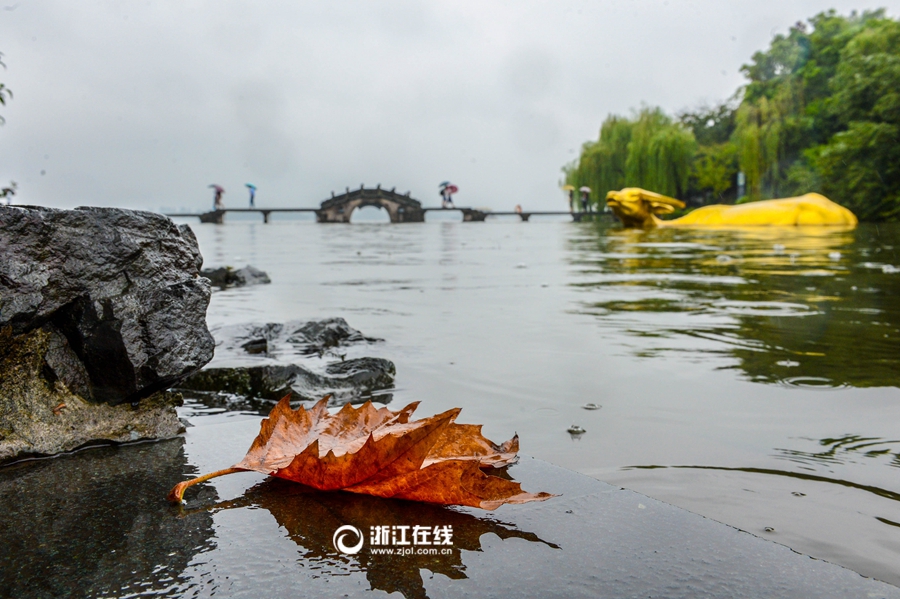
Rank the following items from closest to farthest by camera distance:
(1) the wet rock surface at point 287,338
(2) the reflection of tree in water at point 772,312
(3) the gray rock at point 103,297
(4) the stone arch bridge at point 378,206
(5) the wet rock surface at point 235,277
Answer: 1. (3) the gray rock at point 103,297
2. (2) the reflection of tree in water at point 772,312
3. (1) the wet rock surface at point 287,338
4. (5) the wet rock surface at point 235,277
5. (4) the stone arch bridge at point 378,206

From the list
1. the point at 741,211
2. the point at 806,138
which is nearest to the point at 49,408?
the point at 741,211

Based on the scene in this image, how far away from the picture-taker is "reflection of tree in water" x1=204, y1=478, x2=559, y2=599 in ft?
3.72

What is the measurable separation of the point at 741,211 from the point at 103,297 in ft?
94.4

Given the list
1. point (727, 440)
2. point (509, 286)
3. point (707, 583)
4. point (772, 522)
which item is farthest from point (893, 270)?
point (707, 583)

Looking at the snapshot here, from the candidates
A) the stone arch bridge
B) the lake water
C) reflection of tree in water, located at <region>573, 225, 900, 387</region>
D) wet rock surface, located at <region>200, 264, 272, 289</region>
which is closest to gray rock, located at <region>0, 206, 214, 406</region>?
the lake water

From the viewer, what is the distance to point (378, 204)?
78.2m

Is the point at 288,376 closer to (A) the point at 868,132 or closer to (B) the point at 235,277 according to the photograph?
(B) the point at 235,277

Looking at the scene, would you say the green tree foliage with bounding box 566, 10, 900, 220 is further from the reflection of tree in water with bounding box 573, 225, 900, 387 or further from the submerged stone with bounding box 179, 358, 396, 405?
the submerged stone with bounding box 179, 358, 396, 405

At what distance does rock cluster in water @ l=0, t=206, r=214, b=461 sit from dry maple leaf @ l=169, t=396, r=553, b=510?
0.52m

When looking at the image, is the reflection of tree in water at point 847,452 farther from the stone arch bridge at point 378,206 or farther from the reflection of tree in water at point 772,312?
the stone arch bridge at point 378,206

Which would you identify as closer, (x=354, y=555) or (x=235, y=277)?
(x=354, y=555)

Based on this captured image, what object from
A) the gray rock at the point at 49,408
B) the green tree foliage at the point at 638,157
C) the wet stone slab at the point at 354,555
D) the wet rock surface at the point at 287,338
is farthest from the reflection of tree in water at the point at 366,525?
the green tree foliage at the point at 638,157

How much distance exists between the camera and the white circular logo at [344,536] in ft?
4.00

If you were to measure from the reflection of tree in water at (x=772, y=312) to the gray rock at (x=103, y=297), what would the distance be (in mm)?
2317
